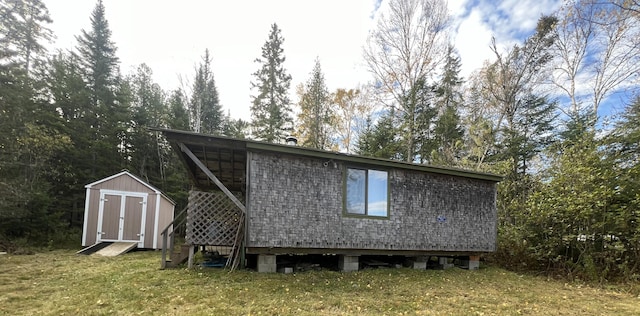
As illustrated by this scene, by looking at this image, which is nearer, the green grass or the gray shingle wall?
the green grass

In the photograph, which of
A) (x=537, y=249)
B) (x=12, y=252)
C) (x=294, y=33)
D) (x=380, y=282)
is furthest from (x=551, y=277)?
(x=294, y=33)

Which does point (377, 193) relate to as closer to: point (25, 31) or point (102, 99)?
point (25, 31)

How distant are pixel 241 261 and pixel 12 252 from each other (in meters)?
7.87

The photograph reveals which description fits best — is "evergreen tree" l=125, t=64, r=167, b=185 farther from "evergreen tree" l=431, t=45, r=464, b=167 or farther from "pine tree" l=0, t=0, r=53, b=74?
"evergreen tree" l=431, t=45, r=464, b=167

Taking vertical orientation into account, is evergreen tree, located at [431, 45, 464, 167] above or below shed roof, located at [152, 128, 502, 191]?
above

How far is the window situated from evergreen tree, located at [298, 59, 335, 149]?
1193 centimetres

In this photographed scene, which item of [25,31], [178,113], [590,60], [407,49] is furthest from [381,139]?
[25,31]

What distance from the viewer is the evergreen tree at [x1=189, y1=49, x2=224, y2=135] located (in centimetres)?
1874

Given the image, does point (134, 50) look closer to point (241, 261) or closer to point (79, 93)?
point (79, 93)

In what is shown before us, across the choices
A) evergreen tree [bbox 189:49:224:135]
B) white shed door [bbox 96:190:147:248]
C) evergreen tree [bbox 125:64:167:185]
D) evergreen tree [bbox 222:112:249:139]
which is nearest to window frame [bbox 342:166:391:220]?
white shed door [bbox 96:190:147:248]

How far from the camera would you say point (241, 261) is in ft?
22.6

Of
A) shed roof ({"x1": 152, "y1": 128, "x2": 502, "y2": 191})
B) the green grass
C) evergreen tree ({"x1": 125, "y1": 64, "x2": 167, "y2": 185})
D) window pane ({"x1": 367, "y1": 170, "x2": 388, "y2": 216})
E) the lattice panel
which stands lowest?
the green grass

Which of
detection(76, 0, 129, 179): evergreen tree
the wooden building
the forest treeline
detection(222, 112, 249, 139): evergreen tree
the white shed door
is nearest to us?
the wooden building

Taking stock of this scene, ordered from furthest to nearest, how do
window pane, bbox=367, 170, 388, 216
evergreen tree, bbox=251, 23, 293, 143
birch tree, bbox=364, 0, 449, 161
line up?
1. evergreen tree, bbox=251, 23, 293, 143
2. birch tree, bbox=364, 0, 449, 161
3. window pane, bbox=367, 170, 388, 216
